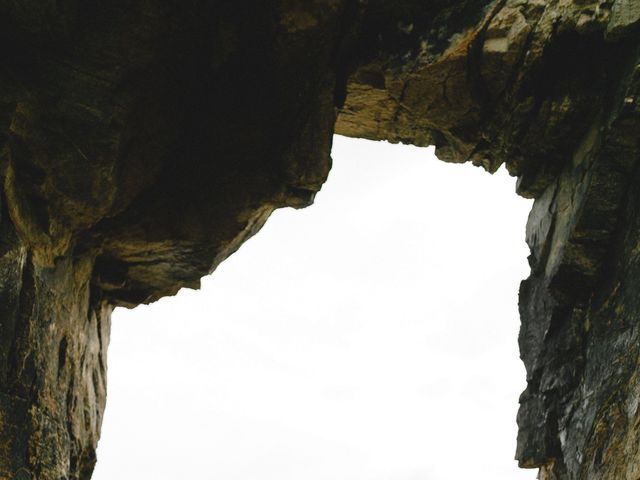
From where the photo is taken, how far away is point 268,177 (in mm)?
17453

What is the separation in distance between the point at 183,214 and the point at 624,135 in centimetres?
988

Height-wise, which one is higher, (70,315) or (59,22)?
(59,22)

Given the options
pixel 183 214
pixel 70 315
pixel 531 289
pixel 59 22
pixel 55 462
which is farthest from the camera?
pixel 531 289

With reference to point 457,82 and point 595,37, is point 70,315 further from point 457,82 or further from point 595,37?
point 595,37

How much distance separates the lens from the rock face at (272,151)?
14.2m

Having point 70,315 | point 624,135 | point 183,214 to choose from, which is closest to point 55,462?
point 70,315

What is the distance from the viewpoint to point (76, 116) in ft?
47.4

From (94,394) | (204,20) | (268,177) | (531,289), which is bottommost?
(94,394)

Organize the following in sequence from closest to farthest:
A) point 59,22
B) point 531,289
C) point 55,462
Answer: point 59,22
point 55,462
point 531,289

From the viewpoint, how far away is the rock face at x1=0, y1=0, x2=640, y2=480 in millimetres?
14195

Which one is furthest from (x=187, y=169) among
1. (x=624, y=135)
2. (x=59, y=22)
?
(x=624, y=135)

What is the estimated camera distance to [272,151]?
1725 centimetres

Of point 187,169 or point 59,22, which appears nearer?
point 59,22

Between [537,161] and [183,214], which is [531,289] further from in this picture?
[183,214]
